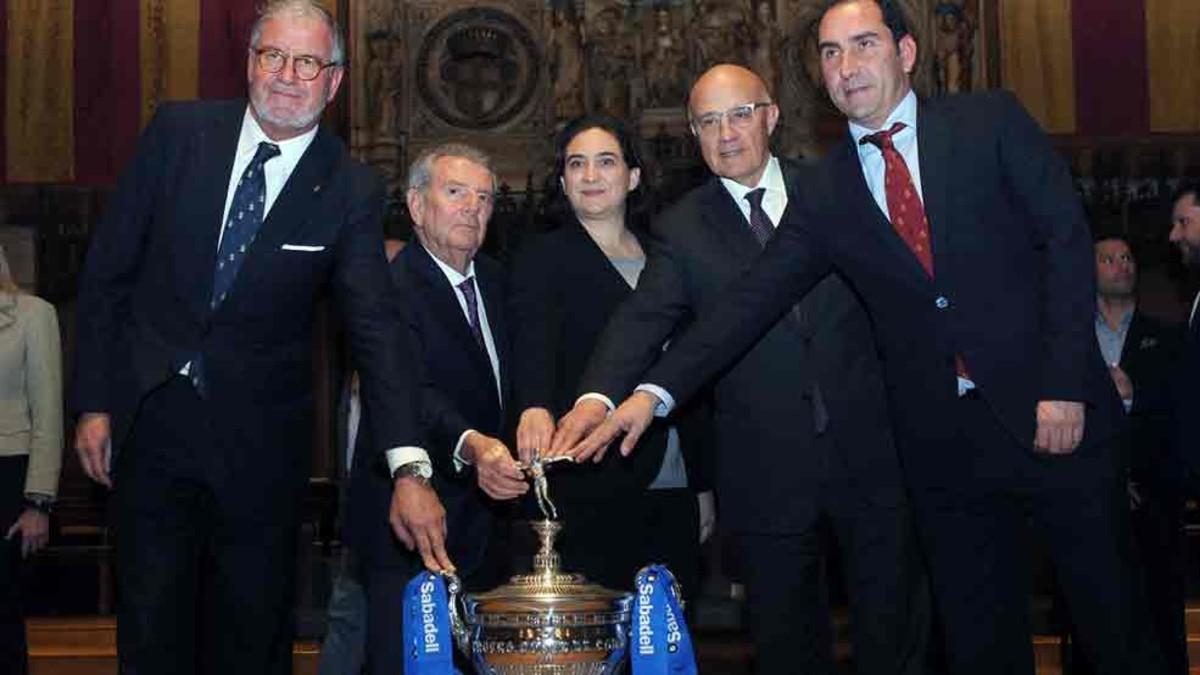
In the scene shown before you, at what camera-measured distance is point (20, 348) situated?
4754 mm

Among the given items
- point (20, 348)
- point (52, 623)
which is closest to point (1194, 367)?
point (20, 348)

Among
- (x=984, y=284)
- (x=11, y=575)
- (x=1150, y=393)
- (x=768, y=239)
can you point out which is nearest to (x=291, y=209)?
(x=768, y=239)

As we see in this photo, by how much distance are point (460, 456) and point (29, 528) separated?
7.31ft

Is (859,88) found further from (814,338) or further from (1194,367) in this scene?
(1194,367)

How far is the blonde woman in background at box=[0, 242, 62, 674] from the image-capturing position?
4656mm

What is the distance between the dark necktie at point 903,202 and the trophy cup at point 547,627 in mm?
988

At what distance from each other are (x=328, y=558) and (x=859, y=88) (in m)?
4.73

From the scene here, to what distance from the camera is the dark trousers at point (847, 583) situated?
3080mm

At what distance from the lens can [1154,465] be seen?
16.8 ft

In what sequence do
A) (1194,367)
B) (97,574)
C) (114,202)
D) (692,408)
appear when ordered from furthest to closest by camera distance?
1. (97,574)
2. (1194,367)
3. (692,408)
4. (114,202)

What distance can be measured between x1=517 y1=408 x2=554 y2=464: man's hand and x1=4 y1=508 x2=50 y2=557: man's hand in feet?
8.13

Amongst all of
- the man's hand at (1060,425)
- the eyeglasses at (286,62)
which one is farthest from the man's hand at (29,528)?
the man's hand at (1060,425)

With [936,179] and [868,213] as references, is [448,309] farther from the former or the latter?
[936,179]

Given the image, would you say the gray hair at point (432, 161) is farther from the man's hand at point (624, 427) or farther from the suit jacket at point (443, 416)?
the man's hand at point (624, 427)
